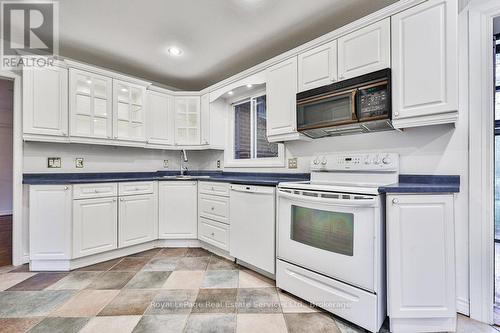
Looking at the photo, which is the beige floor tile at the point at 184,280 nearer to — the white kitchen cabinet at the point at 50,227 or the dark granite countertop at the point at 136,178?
the dark granite countertop at the point at 136,178

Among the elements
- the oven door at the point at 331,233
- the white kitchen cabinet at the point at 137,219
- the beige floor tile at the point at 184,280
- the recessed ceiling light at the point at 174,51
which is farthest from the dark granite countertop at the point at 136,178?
the recessed ceiling light at the point at 174,51

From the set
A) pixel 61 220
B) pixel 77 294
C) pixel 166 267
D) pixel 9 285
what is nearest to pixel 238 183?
pixel 166 267

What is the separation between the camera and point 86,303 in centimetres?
186

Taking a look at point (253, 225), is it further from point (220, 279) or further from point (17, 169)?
point (17, 169)

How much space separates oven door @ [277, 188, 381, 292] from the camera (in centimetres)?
152

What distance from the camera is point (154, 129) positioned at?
346 centimetres

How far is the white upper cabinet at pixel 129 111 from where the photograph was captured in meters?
3.05

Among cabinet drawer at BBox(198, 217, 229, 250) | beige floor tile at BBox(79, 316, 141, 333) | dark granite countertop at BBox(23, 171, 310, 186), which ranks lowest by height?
beige floor tile at BBox(79, 316, 141, 333)

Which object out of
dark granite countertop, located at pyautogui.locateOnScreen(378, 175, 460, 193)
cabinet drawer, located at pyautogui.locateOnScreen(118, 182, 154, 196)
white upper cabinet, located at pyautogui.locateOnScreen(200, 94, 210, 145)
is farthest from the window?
dark granite countertop, located at pyautogui.locateOnScreen(378, 175, 460, 193)

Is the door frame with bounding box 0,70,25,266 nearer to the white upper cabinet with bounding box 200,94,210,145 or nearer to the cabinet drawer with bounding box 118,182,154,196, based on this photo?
the cabinet drawer with bounding box 118,182,154,196

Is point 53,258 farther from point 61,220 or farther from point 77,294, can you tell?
point 77,294

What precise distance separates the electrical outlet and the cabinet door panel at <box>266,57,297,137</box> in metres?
2.59

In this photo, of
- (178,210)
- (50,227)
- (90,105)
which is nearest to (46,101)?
(90,105)

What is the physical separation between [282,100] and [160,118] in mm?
2000
